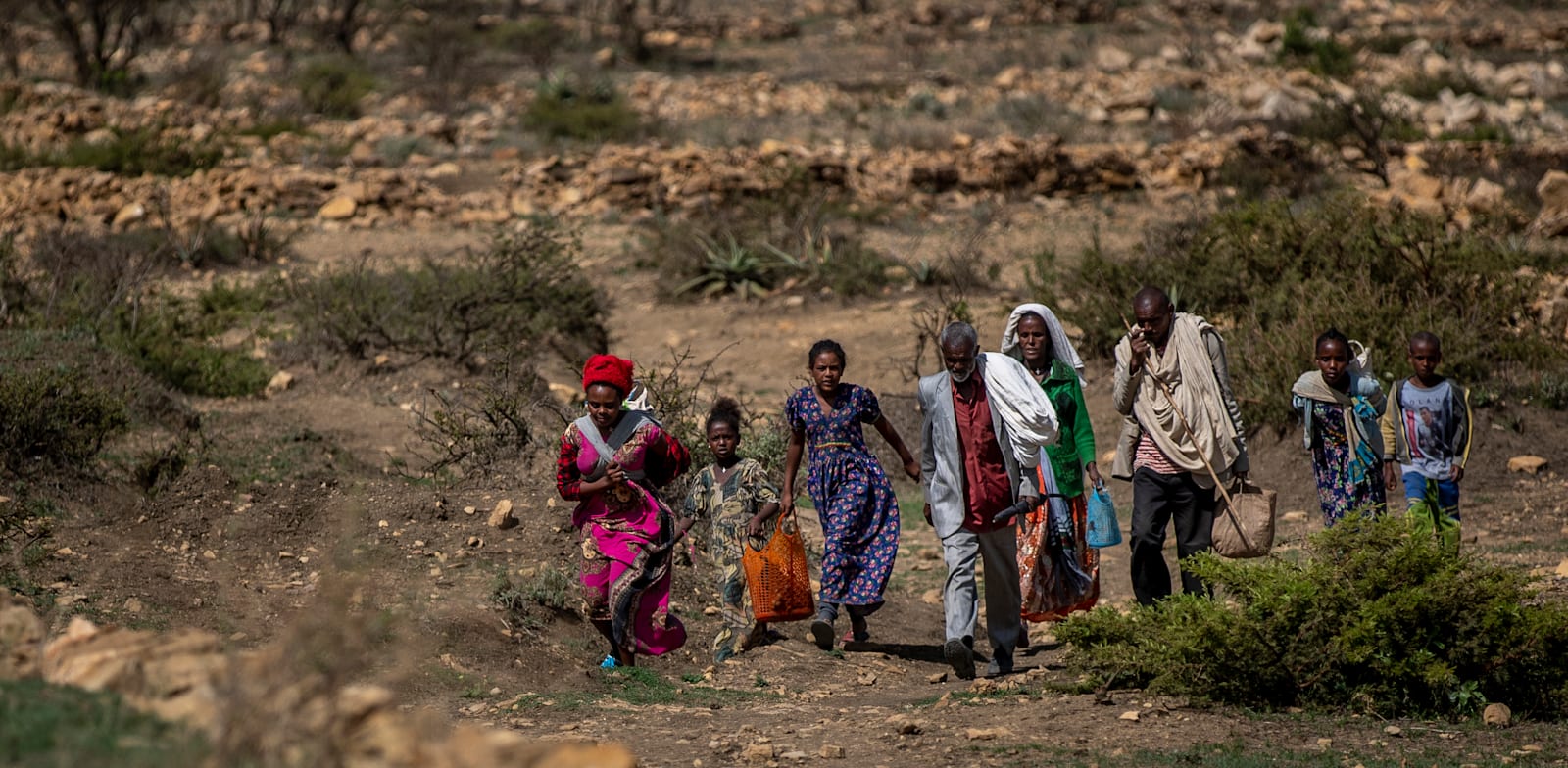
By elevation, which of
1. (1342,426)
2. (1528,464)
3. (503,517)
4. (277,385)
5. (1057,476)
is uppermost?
(1342,426)

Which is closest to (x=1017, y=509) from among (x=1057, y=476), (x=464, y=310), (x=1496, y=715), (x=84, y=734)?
(x=1057, y=476)

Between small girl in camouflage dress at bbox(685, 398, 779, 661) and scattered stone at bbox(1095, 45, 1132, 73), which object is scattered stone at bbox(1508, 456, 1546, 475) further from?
scattered stone at bbox(1095, 45, 1132, 73)

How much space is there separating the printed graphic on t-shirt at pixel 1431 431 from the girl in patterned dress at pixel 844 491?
2329 mm

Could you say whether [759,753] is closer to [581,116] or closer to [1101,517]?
[1101,517]

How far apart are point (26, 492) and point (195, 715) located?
18.0 feet

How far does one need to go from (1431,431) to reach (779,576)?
3.04 m

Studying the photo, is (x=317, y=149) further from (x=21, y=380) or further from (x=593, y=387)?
(x=593, y=387)

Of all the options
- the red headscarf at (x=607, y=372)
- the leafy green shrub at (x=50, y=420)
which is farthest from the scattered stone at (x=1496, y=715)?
the leafy green shrub at (x=50, y=420)

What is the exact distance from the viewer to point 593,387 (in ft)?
20.0

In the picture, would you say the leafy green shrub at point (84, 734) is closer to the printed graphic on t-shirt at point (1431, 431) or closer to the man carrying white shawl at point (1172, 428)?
the man carrying white shawl at point (1172, 428)

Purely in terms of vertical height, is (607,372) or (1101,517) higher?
(607,372)

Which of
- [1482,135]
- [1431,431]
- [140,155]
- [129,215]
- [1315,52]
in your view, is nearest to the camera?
[1431,431]

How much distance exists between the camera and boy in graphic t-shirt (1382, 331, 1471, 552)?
6996 millimetres

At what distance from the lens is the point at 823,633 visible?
6.83 metres
